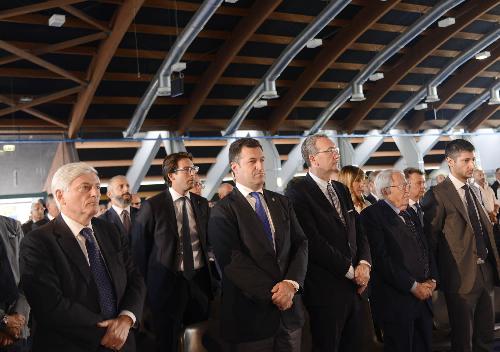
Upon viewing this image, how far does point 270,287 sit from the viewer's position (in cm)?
371

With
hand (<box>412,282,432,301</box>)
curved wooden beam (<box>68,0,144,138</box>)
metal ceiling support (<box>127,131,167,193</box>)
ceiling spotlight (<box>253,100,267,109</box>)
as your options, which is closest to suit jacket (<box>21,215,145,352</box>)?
hand (<box>412,282,432,301</box>)

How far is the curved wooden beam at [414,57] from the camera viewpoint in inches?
683

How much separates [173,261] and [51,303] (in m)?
1.78

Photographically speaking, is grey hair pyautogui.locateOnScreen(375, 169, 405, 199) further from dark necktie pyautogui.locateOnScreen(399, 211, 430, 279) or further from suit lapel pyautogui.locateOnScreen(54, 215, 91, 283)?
suit lapel pyautogui.locateOnScreen(54, 215, 91, 283)

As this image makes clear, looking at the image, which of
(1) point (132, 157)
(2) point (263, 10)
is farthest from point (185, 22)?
(1) point (132, 157)

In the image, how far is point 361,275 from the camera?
4258 mm

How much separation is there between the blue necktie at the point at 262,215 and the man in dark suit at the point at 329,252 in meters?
0.47

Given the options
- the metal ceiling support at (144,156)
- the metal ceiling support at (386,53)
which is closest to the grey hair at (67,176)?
the metal ceiling support at (144,156)

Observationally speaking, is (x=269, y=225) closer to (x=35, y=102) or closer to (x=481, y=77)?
(x=35, y=102)

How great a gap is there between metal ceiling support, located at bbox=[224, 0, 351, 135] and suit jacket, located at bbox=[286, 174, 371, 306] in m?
10.8

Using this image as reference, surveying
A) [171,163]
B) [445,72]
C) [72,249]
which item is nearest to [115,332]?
[72,249]

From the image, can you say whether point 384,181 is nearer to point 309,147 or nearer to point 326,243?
point 309,147

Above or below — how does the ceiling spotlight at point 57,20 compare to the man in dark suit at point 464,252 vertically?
above

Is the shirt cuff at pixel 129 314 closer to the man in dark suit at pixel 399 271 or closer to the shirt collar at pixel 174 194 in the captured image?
the shirt collar at pixel 174 194
